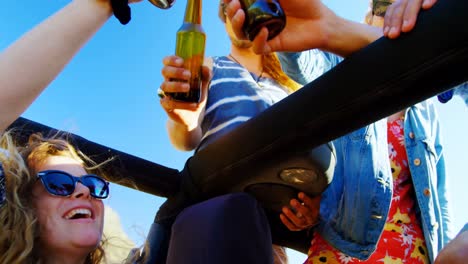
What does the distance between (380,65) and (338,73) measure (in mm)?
89

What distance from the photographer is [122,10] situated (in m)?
1.12

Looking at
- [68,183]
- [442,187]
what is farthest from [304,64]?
[68,183]

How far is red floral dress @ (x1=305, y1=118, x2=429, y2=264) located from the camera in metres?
1.38

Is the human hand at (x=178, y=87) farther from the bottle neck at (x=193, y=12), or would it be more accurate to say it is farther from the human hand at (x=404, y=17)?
the human hand at (x=404, y=17)

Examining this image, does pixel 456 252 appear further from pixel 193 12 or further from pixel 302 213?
pixel 193 12

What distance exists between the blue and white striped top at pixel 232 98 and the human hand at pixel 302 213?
256mm

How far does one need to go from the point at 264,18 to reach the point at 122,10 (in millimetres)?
313

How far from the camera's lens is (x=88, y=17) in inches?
42.6

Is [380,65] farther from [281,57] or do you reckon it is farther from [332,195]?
[332,195]

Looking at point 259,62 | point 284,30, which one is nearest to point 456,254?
point 284,30

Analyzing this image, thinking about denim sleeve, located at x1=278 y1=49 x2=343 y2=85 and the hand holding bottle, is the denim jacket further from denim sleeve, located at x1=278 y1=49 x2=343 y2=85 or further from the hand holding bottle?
the hand holding bottle

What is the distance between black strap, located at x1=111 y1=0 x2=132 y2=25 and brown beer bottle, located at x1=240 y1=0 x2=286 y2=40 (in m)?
0.25

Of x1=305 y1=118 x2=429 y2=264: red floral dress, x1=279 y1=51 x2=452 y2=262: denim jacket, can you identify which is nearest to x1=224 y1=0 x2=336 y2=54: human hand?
x1=279 y1=51 x2=452 y2=262: denim jacket

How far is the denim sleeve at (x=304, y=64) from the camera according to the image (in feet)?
3.91
